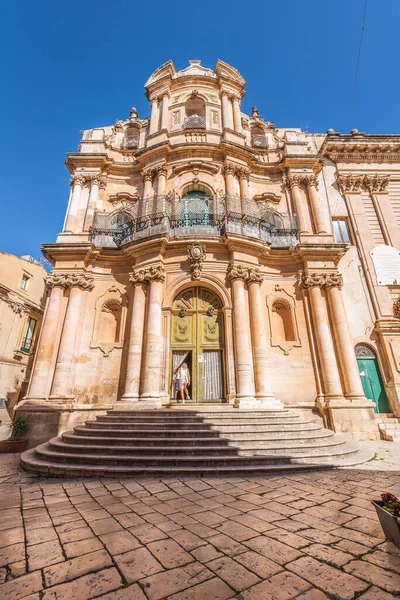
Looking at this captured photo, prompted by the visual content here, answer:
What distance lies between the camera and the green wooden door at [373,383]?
11984mm

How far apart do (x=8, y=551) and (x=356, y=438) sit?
1069cm

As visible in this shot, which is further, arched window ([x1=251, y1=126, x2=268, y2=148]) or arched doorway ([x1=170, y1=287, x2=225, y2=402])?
arched window ([x1=251, y1=126, x2=268, y2=148])

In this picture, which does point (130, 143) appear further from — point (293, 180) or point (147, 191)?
point (293, 180)

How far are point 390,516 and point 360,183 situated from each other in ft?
57.4

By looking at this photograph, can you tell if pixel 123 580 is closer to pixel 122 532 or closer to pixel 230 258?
pixel 122 532

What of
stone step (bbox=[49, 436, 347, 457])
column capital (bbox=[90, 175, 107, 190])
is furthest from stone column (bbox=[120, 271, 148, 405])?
column capital (bbox=[90, 175, 107, 190])

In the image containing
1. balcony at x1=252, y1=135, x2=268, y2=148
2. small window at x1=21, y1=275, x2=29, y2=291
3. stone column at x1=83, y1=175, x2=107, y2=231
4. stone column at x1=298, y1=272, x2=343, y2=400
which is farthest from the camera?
small window at x1=21, y1=275, x2=29, y2=291

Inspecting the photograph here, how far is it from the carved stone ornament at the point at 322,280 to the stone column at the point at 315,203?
2.69 meters

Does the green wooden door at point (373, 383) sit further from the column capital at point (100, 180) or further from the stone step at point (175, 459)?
the column capital at point (100, 180)

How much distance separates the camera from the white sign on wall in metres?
13.8

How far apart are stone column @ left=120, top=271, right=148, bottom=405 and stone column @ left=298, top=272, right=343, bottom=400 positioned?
708 cm

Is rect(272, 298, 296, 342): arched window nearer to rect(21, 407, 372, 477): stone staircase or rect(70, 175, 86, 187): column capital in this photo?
rect(21, 407, 372, 477): stone staircase

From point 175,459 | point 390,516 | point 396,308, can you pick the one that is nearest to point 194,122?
point 396,308

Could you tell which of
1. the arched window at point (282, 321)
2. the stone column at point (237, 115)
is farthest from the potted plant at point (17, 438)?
the stone column at point (237, 115)
